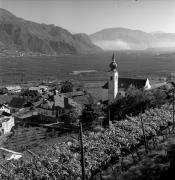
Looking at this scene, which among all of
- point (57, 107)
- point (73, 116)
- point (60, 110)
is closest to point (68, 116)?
point (73, 116)

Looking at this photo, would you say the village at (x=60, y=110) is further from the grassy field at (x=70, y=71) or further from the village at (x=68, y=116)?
the grassy field at (x=70, y=71)

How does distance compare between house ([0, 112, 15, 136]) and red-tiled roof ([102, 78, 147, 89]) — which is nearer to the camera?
house ([0, 112, 15, 136])

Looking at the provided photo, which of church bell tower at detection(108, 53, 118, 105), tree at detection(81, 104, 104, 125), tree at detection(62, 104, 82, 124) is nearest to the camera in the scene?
tree at detection(81, 104, 104, 125)

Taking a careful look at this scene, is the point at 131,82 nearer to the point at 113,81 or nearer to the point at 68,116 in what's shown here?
the point at 113,81

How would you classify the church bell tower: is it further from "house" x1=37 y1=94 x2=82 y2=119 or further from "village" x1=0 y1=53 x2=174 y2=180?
"house" x1=37 y1=94 x2=82 y2=119

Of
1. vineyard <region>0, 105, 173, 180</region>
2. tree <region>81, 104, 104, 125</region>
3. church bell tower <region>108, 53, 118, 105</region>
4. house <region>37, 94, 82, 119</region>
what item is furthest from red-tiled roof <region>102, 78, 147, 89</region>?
vineyard <region>0, 105, 173, 180</region>

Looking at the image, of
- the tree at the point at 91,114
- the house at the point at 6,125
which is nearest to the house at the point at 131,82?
the tree at the point at 91,114

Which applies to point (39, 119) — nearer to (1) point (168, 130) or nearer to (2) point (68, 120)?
(2) point (68, 120)

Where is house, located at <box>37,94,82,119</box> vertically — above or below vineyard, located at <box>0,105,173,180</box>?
below
